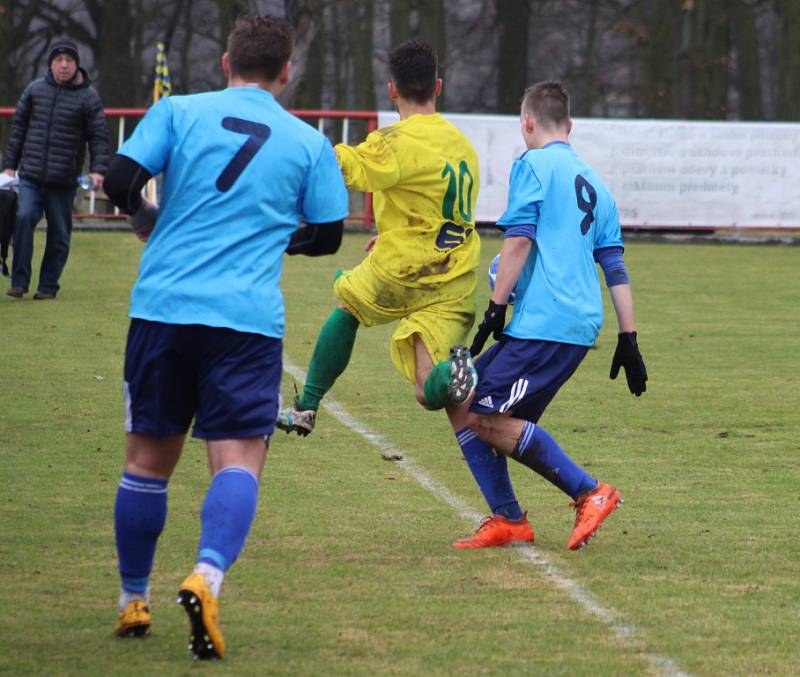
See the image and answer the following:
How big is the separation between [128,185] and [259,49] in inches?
22.7

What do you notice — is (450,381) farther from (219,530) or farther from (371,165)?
(219,530)

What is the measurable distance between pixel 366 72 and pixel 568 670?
111 feet

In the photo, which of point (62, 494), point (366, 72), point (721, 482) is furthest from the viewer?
point (366, 72)

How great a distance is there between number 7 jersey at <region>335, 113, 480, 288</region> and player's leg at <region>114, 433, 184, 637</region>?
180 cm

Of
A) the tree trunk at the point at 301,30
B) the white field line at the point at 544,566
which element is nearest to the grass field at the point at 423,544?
the white field line at the point at 544,566

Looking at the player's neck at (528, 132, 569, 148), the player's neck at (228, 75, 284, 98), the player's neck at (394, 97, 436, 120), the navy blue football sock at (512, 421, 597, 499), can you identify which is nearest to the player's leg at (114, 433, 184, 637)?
the player's neck at (228, 75, 284, 98)

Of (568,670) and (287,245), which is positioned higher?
(287,245)

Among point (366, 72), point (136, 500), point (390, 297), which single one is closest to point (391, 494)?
point (390, 297)

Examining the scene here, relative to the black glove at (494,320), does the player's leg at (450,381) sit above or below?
below

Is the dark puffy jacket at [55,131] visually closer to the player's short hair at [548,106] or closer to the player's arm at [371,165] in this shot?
the player's arm at [371,165]

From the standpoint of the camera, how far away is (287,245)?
4.73 metres

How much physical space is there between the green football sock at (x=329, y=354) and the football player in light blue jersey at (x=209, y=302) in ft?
7.51

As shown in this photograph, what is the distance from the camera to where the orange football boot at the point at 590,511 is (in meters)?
5.75

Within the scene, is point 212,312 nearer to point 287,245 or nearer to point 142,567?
point 287,245
